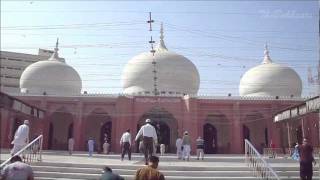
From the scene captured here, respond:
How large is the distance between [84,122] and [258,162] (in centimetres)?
1865

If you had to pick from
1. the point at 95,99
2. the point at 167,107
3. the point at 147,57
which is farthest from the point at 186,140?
the point at 147,57

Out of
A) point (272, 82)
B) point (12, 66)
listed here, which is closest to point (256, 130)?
point (272, 82)

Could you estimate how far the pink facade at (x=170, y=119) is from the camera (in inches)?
1086

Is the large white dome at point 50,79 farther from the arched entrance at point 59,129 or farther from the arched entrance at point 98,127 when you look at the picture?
the arched entrance at point 98,127

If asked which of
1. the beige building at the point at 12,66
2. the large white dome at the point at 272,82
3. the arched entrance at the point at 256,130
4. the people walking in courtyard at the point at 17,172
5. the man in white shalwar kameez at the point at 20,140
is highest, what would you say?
the beige building at the point at 12,66

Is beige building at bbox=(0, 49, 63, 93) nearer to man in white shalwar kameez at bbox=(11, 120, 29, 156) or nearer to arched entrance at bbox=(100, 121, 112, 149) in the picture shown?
arched entrance at bbox=(100, 121, 112, 149)

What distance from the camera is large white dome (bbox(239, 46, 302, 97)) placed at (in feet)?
109

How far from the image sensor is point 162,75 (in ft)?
104

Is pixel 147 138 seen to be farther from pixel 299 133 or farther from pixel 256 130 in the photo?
pixel 299 133

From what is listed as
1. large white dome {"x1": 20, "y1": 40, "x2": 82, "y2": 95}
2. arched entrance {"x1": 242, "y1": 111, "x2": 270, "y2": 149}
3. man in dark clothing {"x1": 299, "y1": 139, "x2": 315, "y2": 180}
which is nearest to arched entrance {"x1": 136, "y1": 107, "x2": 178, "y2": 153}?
arched entrance {"x1": 242, "y1": 111, "x2": 270, "y2": 149}

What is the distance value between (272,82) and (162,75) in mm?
9991

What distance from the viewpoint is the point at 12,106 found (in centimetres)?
2200

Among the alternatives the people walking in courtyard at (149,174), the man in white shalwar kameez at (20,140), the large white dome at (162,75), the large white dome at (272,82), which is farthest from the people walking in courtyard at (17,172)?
the large white dome at (272,82)

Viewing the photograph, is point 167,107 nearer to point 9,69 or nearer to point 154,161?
point 154,161
